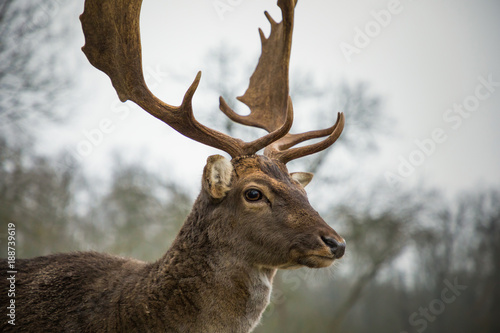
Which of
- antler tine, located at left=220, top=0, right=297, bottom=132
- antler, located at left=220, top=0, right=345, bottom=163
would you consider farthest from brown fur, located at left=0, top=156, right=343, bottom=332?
antler tine, located at left=220, top=0, right=297, bottom=132

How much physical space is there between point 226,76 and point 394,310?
15.6 m

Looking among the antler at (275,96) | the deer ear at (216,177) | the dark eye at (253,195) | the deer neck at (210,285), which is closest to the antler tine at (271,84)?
the antler at (275,96)

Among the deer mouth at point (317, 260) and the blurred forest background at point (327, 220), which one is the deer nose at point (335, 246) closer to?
the deer mouth at point (317, 260)

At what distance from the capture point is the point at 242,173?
4.05 m

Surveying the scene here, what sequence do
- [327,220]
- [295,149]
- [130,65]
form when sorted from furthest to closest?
[327,220], [295,149], [130,65]

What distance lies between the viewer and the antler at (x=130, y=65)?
4.28 metres

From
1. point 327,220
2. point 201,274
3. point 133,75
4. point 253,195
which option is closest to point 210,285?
point 201,274

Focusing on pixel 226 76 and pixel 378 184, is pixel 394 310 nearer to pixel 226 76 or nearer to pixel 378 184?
pixel 378 184

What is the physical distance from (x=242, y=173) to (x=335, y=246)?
1109 mm

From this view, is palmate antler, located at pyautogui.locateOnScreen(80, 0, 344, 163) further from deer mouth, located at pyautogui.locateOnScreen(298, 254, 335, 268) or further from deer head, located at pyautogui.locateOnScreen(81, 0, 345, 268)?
deer mouth, located at pyautogui.locateOnScreen(298, 254, 335, 268)

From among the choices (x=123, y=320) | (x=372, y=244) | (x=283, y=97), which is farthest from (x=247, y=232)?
(x=372, y=244)

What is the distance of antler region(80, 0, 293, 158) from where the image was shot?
14.0 feet

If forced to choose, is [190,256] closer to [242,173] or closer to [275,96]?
[242,173]

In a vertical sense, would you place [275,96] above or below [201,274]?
above
